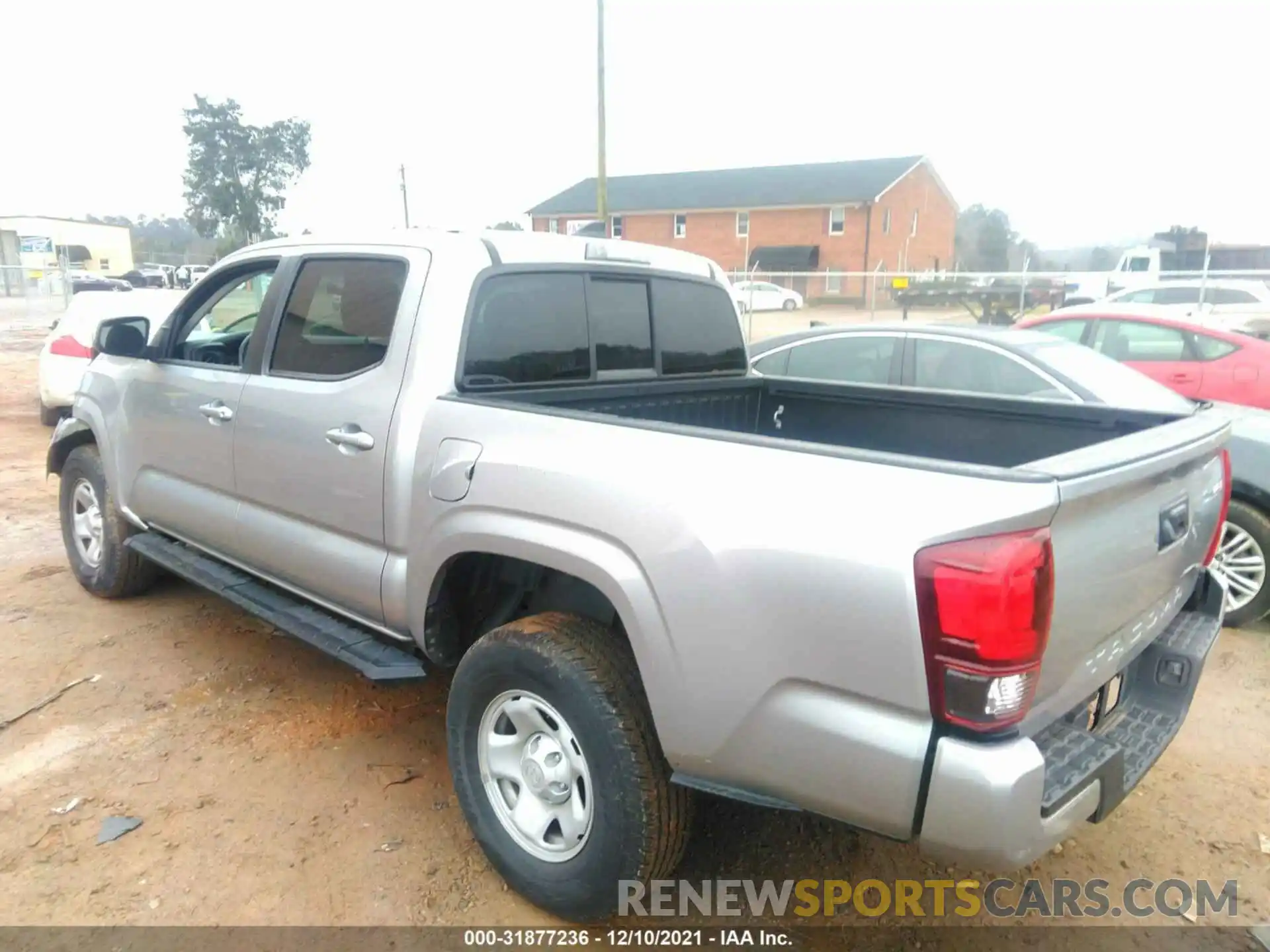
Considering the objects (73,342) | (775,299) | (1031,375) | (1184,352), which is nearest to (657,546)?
(1031,375)

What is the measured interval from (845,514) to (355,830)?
2142mm

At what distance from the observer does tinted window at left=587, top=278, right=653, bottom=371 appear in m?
3.47

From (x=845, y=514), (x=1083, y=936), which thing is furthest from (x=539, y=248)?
(x=1083, y=936)

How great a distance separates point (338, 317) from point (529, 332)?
752mm

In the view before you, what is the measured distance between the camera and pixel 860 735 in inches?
74.9

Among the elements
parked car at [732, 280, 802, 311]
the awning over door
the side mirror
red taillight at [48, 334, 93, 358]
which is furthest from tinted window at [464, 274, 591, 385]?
the awning over door

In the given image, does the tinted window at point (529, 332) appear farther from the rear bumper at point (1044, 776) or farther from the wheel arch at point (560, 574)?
the rear bumper at point (1044, 776)

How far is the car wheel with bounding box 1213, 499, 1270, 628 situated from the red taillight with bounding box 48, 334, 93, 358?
10325mm

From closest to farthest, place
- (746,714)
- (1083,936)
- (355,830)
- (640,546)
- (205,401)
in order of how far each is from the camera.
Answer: (746,714) < (640,546) < (1083,936) < (355,830) < (205,401)

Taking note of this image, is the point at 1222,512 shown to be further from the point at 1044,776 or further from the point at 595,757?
the point at 595,757

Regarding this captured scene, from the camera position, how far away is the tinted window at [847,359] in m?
6.25

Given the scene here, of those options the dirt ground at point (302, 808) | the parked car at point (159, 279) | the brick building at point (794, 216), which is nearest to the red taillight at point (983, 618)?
the dirt ground at point (302, 808)

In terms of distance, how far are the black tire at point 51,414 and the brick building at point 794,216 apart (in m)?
30.4

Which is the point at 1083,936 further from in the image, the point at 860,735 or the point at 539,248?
the point at 539,248
